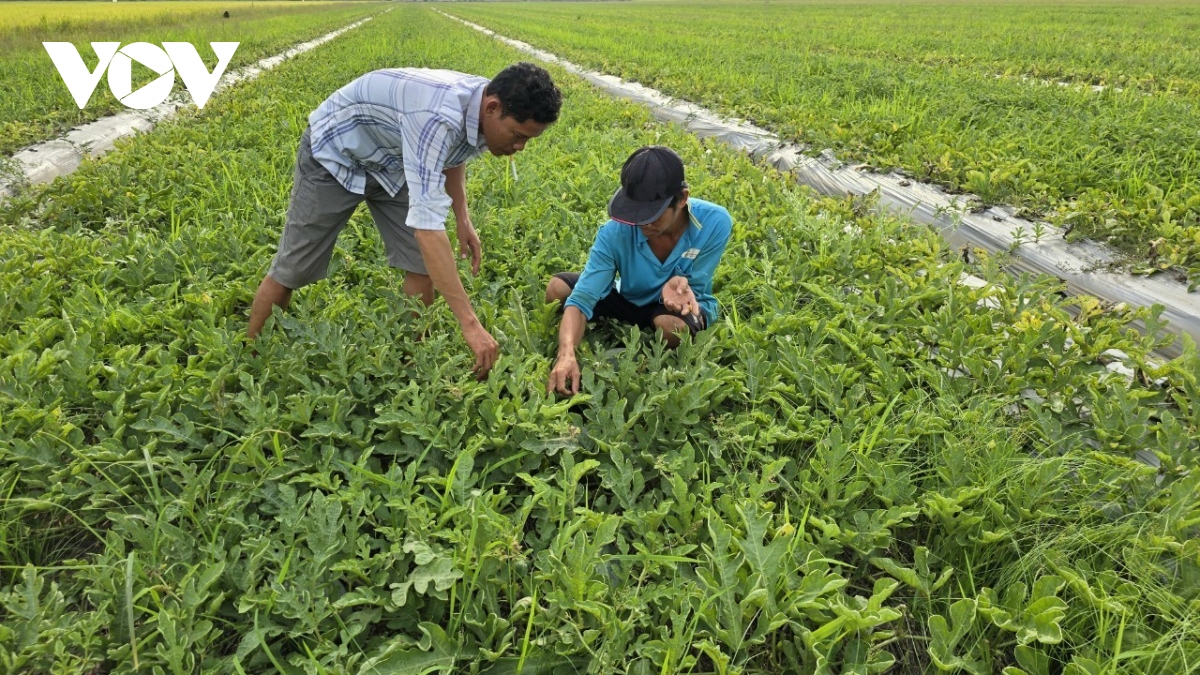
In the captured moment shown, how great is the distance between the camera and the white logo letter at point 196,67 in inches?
385

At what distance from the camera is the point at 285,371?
8.41ft

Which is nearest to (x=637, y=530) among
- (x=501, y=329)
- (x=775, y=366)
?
(x=775, y=366)

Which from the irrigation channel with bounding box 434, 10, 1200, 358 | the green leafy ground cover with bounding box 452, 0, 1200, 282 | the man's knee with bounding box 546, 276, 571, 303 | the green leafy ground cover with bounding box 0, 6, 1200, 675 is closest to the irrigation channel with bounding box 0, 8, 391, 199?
the green leafy ground cover with bounding box 0, 6, 1200, 675

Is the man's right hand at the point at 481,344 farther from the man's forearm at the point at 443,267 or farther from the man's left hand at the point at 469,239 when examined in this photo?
the man's left hand at the point at 469,239

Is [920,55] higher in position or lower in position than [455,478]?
lower

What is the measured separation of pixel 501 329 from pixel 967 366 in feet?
6.38

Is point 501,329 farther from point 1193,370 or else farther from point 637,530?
point 1193,370

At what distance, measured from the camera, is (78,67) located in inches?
379

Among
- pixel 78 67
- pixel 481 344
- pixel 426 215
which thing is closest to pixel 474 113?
pixel 426 215

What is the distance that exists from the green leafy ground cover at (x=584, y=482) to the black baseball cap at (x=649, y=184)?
56cm

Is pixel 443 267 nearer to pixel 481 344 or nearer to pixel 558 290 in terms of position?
pixel 481 344

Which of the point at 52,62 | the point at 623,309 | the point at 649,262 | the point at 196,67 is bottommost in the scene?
the point at 196,67

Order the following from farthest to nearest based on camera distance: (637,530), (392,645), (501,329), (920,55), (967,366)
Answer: (920,55)
(501,329)
(967,366)
(637,530)
(392,645)

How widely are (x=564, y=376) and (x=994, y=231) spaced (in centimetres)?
327
